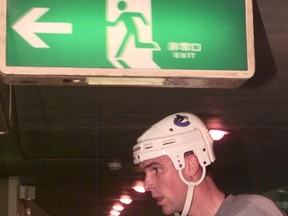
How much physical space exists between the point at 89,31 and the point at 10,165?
8.27 meters

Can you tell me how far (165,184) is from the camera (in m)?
2.90

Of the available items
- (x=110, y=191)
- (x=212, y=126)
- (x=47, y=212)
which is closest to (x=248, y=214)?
(x=212, y=126)

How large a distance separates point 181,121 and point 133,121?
4672 millimetres

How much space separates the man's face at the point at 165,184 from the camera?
2.87 m

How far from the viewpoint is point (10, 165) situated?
11.0 meters

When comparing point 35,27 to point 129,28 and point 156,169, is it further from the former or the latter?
point 156,169

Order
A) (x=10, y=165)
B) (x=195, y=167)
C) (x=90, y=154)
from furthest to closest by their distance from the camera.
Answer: (x=10, y=165), (x=90, y=154), (x=195, y=167)

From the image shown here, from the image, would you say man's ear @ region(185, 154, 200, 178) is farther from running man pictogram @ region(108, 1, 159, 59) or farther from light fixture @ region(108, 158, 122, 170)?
light fixture @ region(108, 158, 122, 170)

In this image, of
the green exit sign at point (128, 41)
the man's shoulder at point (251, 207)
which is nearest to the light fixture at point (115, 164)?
the green exit sign at point (128, 41)

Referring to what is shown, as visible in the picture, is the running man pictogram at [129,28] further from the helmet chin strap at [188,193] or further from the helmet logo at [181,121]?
the helmet chin strap at [188,193]

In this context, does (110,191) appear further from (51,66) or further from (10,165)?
(51,66)

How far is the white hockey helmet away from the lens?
9.60 feet

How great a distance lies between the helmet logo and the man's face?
6.5 inches

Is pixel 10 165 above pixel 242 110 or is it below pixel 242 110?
above
